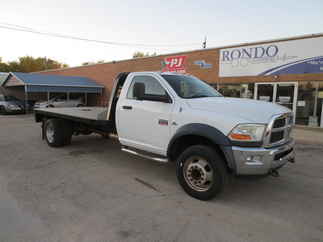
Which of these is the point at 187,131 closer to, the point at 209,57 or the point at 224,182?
the point at 224,182

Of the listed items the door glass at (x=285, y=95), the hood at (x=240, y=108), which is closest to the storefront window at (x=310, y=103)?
the door glass at (x=285, y=95)

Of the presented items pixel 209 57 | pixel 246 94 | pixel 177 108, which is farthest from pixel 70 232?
pixel 209 57

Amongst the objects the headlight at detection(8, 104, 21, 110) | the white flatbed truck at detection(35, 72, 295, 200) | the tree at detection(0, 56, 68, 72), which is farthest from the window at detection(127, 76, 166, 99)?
the tree at detection(0, 56, 68, 72)

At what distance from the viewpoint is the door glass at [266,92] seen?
12241mm

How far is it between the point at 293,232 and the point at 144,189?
229 centimetres

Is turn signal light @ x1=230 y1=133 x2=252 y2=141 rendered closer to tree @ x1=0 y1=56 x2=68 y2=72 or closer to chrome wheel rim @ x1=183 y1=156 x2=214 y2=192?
chrome wheel rim @ x1=183 y1=156 x2=214 y2=192

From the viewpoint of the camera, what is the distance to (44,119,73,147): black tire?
6.36m

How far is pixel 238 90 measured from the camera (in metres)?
13.6

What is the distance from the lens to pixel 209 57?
14578mm

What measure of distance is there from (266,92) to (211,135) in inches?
435

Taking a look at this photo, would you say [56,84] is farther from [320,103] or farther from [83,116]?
[320,103]

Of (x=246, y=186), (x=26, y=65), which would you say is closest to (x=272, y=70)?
(x=246, y=186)

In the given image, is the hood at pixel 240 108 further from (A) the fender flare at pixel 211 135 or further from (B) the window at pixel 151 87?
(B) the window at pixel 151 87

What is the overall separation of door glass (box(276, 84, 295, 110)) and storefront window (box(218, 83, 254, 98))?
1531 millimetres
